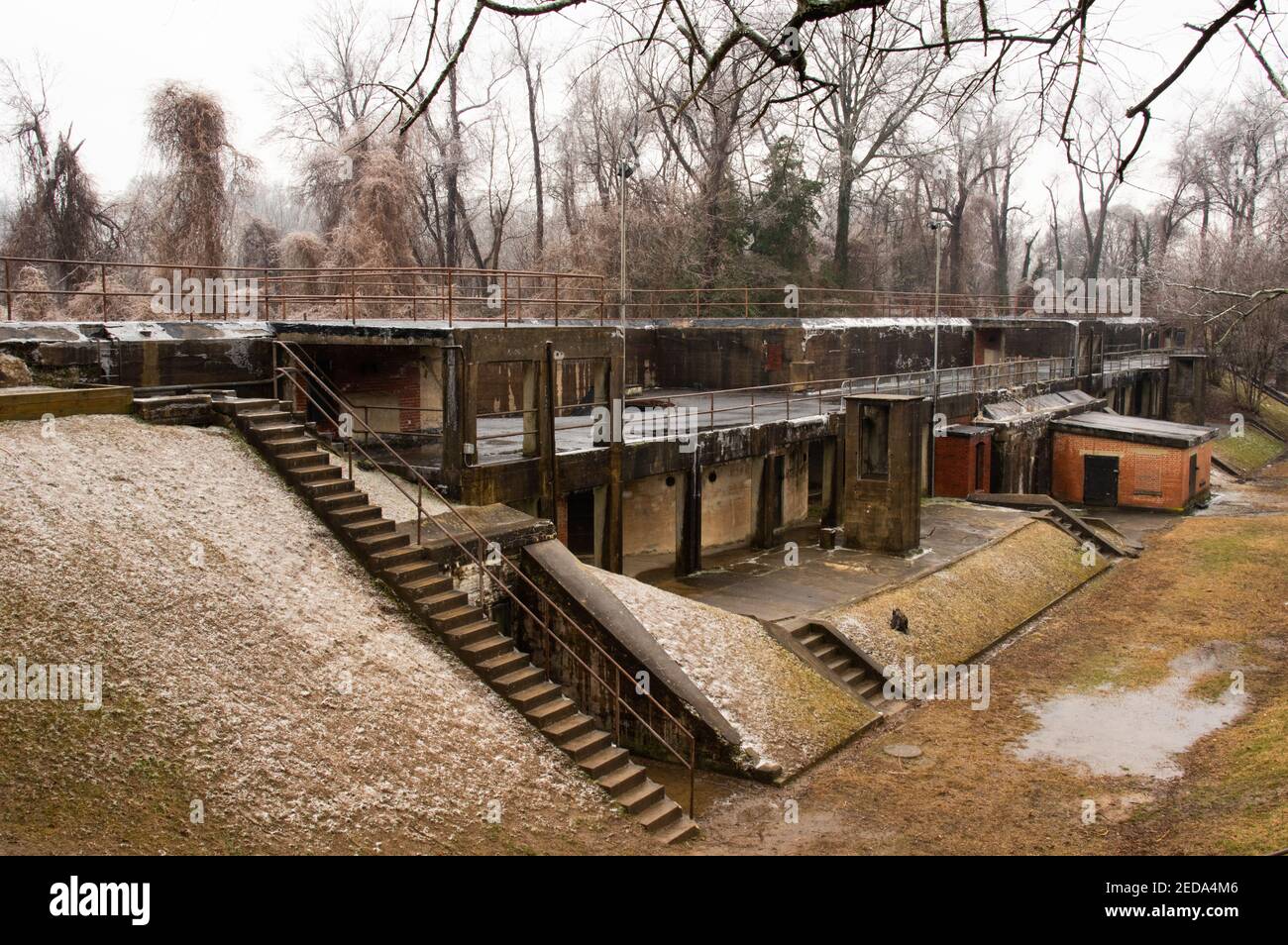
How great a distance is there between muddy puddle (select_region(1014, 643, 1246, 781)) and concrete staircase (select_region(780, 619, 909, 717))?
7.60ft

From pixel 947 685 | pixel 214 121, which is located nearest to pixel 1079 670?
pixel 947 685

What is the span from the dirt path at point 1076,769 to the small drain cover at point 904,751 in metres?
0.13

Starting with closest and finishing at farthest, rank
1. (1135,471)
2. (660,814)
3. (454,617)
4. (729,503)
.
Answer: (660,814) < (454,617) < (729,503) < (1135,471)

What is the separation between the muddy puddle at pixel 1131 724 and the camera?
667 inches

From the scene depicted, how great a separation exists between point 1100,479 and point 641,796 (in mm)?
28355

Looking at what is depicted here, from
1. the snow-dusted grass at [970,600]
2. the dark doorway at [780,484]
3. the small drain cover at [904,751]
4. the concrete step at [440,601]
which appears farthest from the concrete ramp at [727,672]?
the dark doorway at [780,484]

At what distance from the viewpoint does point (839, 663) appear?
761 inches

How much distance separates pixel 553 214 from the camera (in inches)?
2151

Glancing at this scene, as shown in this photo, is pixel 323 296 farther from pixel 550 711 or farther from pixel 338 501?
pixel 550 711

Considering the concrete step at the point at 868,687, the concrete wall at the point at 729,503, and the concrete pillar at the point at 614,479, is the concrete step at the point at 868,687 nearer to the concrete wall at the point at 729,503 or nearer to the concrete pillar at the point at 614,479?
the concrete pillar at the point at 614,479

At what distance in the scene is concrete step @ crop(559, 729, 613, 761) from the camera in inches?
565

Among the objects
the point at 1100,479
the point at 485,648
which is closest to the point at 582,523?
the point at 485,648

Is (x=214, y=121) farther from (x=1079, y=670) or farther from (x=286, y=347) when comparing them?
(x=1079, y=670)

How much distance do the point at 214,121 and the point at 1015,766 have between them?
28.4 metres
